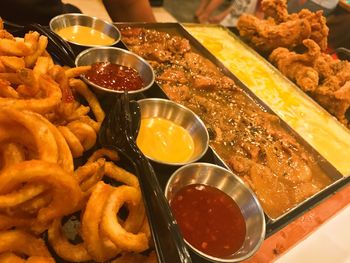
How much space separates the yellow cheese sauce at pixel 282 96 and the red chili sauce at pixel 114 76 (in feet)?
5.21

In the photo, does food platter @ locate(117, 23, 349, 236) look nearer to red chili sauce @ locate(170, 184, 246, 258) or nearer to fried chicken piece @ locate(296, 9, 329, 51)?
red chili sauce @ locate(170, 184, 246, 258)

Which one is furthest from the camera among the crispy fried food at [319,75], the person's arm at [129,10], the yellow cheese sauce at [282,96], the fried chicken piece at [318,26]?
the fried chicken piece at [318,26]

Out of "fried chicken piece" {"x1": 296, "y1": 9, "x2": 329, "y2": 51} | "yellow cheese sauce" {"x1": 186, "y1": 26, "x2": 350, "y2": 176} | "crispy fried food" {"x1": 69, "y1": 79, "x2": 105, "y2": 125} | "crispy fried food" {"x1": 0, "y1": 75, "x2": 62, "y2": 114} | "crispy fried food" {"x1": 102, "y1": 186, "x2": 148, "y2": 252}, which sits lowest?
"yellow cheese sauce" {"x1": 186, "y1": 26, "x2": 350, "y2": 176}

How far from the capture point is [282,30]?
4.89 meters

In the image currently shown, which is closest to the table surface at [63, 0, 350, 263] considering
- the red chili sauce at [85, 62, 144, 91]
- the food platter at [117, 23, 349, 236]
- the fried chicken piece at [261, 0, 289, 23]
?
the food platter at [117, 23, 349, 236]

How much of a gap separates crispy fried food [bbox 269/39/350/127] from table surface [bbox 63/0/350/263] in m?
1.74

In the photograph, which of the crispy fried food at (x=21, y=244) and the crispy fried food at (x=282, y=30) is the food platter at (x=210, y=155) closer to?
the crispy fried food at (x=21, y=244)

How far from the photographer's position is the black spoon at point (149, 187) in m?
1.52

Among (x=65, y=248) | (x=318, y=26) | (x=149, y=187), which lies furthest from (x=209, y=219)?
(x=318, y=26)

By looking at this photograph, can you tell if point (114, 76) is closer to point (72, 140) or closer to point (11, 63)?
point (11, 63)

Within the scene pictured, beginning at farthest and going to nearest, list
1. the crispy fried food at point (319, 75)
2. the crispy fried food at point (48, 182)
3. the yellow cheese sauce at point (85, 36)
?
the crispy fried food at point (319, 75), the yellow cheese sauce at point (85, 36), the crispy fried food at point (48, 182)

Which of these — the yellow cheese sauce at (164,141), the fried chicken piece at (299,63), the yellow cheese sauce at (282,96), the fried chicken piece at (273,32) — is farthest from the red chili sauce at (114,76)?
the fried chicken piece at (273,32)

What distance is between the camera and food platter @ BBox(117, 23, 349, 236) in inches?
96.3

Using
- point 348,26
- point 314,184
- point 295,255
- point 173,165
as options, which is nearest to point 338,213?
point 314,184
